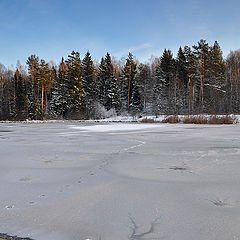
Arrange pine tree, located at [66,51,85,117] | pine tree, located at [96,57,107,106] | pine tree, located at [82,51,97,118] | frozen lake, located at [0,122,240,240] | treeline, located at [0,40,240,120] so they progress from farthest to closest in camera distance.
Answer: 1. pine tree, located at [82,51,97,118]
2. pine tree, located at [96,57,107,106]
3. pine tree, located at [66,51,85,117]
4. treeline, located at [0,40,240,120]
5. frozen lake, located at [0,122,240,240]

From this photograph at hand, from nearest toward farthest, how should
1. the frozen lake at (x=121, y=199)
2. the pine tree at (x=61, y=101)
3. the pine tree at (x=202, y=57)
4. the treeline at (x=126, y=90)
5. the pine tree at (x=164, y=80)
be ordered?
1. the frozen lake at (x=121, y=199)
2. the pine tree at (x=202, y=57)
3. the treeline at (x=126, y=90)
4. the pine tree at (x=164, y=80)
5. the pine tree at (x=61, y=101)

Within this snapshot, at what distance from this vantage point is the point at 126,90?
3509 cm

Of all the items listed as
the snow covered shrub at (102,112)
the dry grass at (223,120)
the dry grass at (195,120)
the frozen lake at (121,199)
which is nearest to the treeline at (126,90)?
the snow covered shrub at (102,112)

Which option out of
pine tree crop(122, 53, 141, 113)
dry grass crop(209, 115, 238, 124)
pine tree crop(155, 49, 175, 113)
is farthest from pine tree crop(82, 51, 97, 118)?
dry grass crop(209, 115, 238, 124)

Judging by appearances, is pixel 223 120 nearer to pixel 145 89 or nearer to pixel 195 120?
pixel 195 120

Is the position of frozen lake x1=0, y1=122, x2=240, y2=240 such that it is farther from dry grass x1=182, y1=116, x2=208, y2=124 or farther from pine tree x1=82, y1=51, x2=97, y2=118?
pine tree x1=82, y1=51, x2=97, y2=118

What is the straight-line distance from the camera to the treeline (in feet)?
90.3

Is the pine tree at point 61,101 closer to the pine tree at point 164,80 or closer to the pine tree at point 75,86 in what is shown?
the pine tree at point 75,86

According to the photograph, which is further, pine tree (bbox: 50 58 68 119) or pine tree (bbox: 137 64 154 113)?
pine tree (bbox: 137 64 154 113)

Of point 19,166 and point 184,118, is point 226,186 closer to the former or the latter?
point 19,166

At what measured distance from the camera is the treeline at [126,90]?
2753 cm

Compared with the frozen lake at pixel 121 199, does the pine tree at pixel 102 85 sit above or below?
above

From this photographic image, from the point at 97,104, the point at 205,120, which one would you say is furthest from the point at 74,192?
the point at 97,104

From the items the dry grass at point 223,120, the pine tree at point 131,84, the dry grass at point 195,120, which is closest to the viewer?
the dry grass at point 223,120
